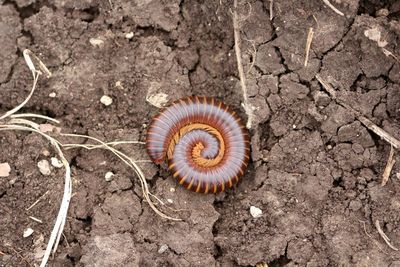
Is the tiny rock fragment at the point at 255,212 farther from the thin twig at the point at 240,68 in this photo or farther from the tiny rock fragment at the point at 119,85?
the tiny rock fragment at the point at 119,85

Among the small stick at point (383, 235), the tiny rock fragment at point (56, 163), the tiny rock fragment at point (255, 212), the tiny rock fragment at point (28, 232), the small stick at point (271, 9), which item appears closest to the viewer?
the small stick at point (383, 235)

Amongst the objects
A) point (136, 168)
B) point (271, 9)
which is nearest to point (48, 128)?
point (136, 168)

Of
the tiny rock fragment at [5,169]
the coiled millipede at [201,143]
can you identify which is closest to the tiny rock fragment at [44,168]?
the tiny rock fragment at [5,169]

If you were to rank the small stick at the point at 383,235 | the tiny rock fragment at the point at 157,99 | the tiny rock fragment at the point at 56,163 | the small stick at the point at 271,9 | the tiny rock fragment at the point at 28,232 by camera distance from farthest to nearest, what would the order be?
the tiny rock fragment at the point at 157,99, the small stick at the point at 271,9, the tiny rock fragment at the point at 56,163, the tiny rock fragment at the point at 28,232, the small stick at the point at 383,235

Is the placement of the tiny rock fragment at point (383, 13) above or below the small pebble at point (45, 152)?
above

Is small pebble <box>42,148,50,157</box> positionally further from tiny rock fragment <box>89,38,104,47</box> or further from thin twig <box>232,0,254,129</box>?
thin twig <box>232,0,254,129</box>

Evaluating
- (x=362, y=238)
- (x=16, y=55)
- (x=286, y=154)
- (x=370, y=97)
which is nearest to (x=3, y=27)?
(x=16, y=55)
